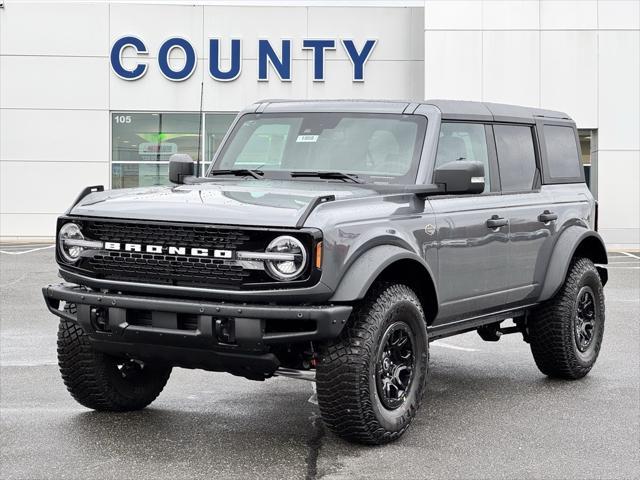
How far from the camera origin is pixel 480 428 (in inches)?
249

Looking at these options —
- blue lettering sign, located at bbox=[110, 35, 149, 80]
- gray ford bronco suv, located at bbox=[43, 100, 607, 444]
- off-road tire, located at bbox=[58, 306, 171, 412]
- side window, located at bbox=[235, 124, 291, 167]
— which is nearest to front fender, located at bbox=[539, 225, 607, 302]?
gray ford bronco suv, located at bbox=[43, 100, 607, 444]

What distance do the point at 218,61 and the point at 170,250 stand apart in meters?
22.6

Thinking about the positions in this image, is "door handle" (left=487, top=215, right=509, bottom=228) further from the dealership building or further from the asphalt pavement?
the dealership building

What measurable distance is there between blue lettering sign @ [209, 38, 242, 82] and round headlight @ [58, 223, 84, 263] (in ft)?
72.1

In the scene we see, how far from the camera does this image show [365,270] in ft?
18.2

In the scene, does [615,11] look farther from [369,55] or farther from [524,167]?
[524,167]

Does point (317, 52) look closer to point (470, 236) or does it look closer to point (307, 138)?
point (307, 138)

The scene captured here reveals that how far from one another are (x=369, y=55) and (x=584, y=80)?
5465 mm

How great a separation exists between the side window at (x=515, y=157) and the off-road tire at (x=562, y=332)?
813mm

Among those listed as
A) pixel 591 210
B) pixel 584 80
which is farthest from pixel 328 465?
pixel 584 80

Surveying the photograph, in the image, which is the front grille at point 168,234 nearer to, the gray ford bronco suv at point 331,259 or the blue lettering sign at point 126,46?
the gray ford bronco suv at point 331,259


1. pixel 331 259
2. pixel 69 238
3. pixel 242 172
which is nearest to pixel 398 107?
pixel 242 172

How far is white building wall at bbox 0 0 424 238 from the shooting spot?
27.5m

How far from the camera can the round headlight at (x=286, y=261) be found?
5309mm
